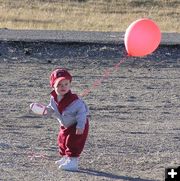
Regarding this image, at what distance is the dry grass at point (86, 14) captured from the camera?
33.5m

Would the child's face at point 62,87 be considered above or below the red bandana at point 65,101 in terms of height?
above

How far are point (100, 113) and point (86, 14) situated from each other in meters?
29.9

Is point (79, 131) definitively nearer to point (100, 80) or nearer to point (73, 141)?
point (73, 141)

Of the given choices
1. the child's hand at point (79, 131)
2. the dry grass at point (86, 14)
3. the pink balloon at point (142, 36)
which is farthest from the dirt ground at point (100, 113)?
the dry grass at point (86, 14)

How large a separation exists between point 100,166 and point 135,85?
576 cm

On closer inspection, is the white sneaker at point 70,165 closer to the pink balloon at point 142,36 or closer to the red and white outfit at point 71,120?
the red and white outfit at point 71,120

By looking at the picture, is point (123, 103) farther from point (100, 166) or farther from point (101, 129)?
point (100, 166)

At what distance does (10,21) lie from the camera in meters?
35.2

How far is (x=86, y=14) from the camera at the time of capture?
41.5 meters

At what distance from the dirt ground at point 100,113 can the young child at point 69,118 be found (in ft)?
0.57

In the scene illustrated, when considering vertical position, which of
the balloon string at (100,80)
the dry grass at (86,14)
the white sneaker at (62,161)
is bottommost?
the white sneaker at (62,161)

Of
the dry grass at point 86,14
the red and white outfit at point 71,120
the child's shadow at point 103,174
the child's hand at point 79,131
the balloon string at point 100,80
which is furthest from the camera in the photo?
the dry grass at point 86,14

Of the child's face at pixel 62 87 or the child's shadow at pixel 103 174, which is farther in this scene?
the child's face at pixel 62 87

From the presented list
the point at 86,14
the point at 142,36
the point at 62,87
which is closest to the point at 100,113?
the point at 142,36
